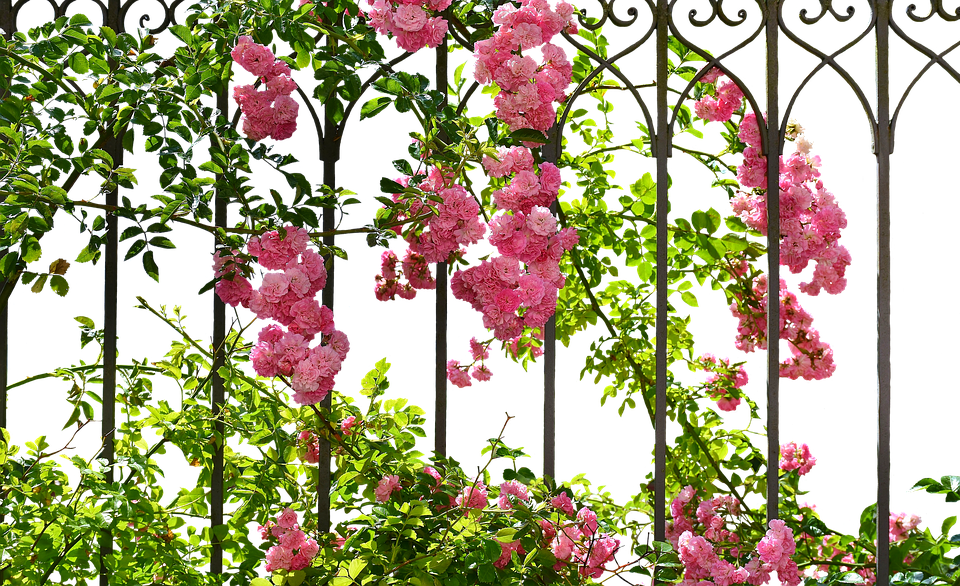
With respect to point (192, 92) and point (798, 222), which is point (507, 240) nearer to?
point (192, 92)

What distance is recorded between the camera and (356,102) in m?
3.46

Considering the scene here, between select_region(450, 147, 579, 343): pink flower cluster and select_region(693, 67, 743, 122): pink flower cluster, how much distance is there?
2.85 feet

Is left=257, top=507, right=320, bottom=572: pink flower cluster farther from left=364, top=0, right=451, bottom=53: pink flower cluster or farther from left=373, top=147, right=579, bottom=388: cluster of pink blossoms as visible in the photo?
left=364, top=0, right=451, bottom=53: pink flower cluster

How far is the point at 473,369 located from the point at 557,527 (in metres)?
0.87

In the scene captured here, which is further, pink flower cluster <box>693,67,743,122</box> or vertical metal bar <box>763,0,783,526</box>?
pink flower cluster <box>693,67,743,122</box>

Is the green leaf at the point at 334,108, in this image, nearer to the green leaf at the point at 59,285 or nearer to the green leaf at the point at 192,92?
the green leaf at the point at 192,92

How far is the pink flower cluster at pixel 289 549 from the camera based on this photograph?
3.41 m

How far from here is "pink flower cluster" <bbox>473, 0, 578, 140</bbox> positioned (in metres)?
3.30

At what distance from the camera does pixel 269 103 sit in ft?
11.1

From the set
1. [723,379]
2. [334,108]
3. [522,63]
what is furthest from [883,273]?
[334,108]

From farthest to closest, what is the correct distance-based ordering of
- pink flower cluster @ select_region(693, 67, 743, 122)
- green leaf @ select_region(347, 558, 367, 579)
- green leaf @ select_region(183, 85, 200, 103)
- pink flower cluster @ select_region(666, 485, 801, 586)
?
1. pink flower cluster @ select_region(693, 67, 743, 122)
2. pink flower cluster @ select_region(666, 485, 801, 586)
3. green leaf @ select_region(183, 85, 200, 103)
4. green leaf @ select_region(347, 558, 367, 579)

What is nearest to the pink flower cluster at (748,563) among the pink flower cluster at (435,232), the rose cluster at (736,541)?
the rose cluster at (736,541)

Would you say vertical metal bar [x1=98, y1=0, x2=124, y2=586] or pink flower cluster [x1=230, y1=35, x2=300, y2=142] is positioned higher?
pink flower cluster [x1=230, y1=35, x2=300, y2=142]

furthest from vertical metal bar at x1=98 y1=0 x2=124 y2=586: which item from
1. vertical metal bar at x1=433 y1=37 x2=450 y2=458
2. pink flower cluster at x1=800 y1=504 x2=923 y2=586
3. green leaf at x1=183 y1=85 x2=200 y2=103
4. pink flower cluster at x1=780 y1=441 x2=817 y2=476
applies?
pink flower cluster at x1=780 y1=441 x2=817 y2=476
